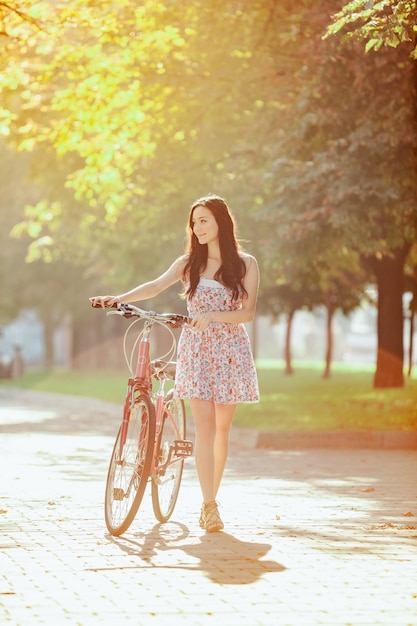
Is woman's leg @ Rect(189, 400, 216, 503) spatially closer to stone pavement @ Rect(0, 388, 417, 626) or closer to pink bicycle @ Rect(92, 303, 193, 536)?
pink bicycle @ Rect(92, 303, 193, 536)

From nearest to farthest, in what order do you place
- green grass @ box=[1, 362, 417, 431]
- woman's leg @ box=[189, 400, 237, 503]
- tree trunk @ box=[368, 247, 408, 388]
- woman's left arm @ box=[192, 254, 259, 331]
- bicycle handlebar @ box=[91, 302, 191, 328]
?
bicycle handlebar @ box=[91, 302, 191, 328] < woman's left arm @ box=[192, 254, 259, 331] < woman's leg @ box=[189, 400, 237, 503] < green grass @ box=[1, 362, 417, 431] < tree trunk @ box=[368, 247, 408, 388]

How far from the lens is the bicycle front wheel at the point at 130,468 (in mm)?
8195

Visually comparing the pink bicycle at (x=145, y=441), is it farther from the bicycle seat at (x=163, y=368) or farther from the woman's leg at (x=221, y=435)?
the woman's leg at (x=221, y=435)

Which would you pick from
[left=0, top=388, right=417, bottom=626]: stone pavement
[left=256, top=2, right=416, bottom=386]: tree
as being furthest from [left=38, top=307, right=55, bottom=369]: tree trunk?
[left=0, top=388, right=417, bottom=626]: stone pavement

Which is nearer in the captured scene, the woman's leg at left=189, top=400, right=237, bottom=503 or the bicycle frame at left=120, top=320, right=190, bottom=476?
the bicycle frame at left=120, top=320, right=190, bottom=476

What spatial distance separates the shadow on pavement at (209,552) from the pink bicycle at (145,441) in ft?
0.61

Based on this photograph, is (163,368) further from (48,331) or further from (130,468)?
(48,331)

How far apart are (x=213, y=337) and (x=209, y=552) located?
1609mm

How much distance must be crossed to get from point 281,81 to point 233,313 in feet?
35.1

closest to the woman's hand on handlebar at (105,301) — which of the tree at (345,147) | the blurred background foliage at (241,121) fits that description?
the blurred background foliage at (241,121)

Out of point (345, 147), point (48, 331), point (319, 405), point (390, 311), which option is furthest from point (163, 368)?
point (48, 331)

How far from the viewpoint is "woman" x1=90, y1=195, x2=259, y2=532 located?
867 cm

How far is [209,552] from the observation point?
7.59m

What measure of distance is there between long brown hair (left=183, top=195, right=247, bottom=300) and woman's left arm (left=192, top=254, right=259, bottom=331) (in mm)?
34
